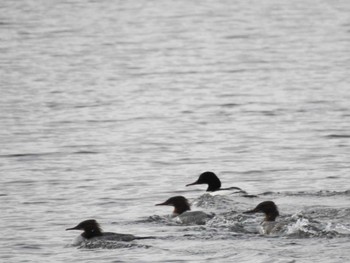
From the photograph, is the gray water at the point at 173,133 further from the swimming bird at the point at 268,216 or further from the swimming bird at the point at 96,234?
the swimming bird at the point at 96,234

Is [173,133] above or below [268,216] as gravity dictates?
below

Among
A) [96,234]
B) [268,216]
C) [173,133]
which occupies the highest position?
[96,234]

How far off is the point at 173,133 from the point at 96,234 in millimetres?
12465

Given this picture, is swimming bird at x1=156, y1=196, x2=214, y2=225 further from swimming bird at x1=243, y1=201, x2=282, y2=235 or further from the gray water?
swimming bird at x1=243, y1=201, x2=282, y2=235

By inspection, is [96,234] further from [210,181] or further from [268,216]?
[210,181]

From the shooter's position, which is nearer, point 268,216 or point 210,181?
point 268,216

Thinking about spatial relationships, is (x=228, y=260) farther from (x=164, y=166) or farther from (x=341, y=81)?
(x=341, y=81)

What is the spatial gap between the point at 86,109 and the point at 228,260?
61.0ft

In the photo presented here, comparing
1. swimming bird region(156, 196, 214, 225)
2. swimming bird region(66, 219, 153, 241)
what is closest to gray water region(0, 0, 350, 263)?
swimming bird region(156, 196, 214, 225)

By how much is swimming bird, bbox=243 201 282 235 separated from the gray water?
0.18 m

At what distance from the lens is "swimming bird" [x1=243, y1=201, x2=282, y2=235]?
1650cm

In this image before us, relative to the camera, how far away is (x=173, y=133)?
28984 millimetres

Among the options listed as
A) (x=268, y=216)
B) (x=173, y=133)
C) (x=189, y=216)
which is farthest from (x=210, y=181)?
(x=173, y=133)

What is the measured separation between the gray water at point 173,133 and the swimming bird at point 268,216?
176 millimetres
